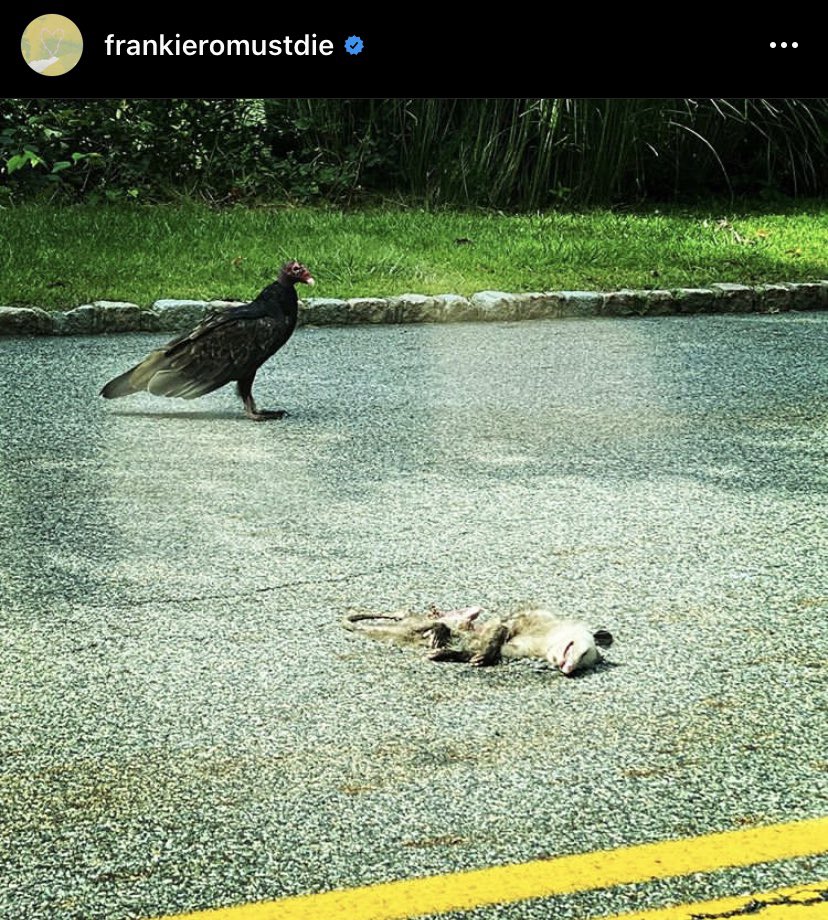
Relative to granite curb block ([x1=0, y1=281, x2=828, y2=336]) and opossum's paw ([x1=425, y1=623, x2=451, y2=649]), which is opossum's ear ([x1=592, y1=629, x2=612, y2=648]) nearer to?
opossum's paw ([x1=425, y1=623, x2=451, y2=649])

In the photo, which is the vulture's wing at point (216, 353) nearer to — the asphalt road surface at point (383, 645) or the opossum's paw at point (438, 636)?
the asphalt road surface at point (383, 645)

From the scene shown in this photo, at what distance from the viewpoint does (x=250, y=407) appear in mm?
7191

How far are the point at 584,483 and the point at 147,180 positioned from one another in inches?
334

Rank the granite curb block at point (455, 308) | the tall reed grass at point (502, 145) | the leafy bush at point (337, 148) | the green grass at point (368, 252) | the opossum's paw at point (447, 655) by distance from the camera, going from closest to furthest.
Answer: the opossum's paw at point (447, 655) → the granite curb block at point (455, 308) → the green grass at point (368, 252) → the leafy bush at point (337, 148) → the tall reed grass at point (502, 145)

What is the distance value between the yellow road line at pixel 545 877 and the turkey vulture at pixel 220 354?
4385mm

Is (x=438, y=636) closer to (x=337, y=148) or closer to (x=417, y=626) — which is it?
(x=417, y=626)

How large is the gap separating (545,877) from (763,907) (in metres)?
0.40

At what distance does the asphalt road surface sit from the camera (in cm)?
304

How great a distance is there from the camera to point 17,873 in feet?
9.46

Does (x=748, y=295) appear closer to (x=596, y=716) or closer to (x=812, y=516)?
(x=812, y=516)

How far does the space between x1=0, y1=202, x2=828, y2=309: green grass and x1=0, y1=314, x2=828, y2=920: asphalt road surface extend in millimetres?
2536

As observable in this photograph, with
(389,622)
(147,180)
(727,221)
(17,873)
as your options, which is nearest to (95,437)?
(389,622)

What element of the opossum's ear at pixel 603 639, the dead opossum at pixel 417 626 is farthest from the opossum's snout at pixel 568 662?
the dead opossum at pixel 417 626

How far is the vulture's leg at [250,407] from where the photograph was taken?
7.14 m
